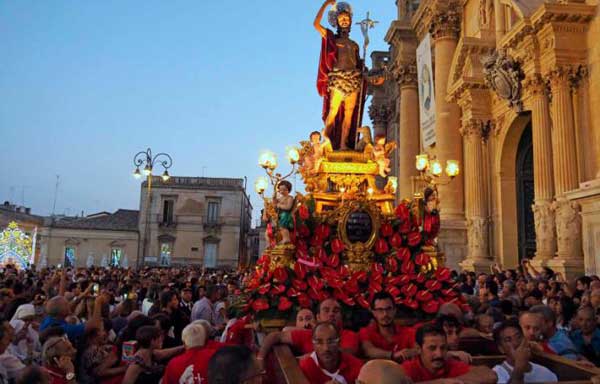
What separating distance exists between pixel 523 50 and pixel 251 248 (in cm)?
6117

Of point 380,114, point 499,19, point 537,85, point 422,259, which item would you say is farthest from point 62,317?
point 380,114

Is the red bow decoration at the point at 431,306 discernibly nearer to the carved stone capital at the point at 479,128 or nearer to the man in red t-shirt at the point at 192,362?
the man in red t-shirt at the point at 192,362

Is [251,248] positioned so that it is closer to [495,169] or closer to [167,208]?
[167,208]

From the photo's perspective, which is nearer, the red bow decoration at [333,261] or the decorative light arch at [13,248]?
the red bow decoration at [333,261]

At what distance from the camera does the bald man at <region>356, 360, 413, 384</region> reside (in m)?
2.67

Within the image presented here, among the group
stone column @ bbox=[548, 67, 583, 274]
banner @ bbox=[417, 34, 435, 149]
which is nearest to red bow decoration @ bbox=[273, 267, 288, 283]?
stone column @ bbox=[548, 67, 583, 274]

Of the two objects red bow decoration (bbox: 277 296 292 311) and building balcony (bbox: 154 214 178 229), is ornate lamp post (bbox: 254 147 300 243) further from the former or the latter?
building balcony (bbox: 154 214 178 229)

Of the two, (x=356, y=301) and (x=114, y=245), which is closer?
(x=356, y=301)

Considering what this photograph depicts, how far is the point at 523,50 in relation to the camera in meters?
17.8

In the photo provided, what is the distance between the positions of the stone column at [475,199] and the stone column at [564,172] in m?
5.33

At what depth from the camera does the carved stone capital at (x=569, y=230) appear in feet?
48.9

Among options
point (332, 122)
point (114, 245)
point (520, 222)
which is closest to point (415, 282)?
point (332, 122)

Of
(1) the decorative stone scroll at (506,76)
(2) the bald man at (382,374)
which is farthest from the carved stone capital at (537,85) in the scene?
(2) the bald man at (382,374)

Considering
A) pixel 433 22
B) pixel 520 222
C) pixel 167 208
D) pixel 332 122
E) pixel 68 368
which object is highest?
pixel 433 22
